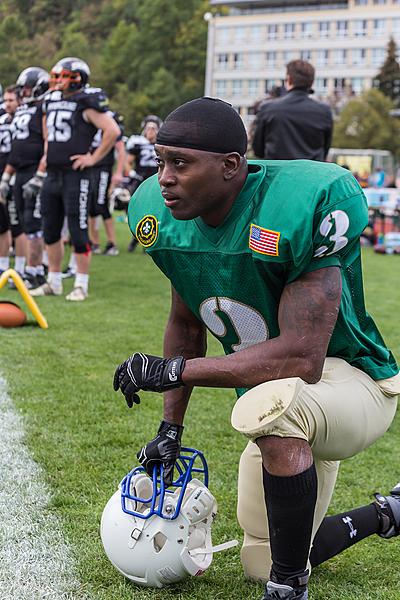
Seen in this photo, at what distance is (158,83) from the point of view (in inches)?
2377

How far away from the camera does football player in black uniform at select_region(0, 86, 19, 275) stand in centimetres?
814

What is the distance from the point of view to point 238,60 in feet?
239

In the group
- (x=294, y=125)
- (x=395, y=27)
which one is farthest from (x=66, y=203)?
(x=395, y=27)

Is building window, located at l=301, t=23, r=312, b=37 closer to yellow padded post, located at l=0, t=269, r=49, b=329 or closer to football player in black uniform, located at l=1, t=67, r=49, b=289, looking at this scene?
football player in black uniform, located at l=1, t=67, r=49, b=289

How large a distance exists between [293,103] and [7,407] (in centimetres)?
358

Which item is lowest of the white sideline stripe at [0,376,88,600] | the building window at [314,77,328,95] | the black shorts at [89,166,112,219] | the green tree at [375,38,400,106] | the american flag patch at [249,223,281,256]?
Result: the building window at [314,77,328,95]

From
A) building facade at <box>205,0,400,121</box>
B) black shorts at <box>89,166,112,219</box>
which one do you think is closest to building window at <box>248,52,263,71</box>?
building facade at <box>205,0,400,121</box>

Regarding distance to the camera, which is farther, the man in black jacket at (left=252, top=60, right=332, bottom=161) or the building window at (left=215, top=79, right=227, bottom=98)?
the building window at (left=215, top=79, right=227, bottom=98)

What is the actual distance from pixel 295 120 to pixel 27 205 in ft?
7.98

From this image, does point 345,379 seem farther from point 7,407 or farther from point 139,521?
point 7,407

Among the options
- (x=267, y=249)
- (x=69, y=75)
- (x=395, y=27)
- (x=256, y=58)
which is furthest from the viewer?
(x=256, y=58)

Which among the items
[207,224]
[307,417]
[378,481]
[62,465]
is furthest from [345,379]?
[62,465]

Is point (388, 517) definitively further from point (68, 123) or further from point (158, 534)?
point (68, 123)

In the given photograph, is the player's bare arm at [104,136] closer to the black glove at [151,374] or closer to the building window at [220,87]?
the black glove at [151,374]
